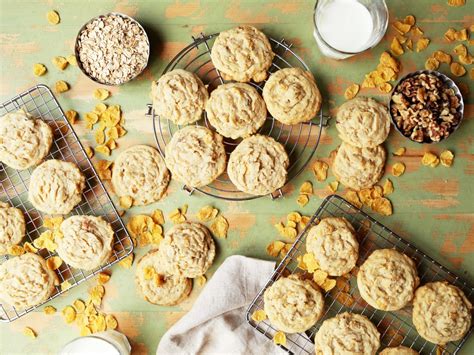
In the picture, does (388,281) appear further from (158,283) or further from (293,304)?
(158,283)

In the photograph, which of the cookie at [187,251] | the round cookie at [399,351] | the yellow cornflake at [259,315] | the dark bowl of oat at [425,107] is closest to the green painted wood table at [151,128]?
the cookie at [187,251]

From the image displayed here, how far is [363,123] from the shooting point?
354 cm

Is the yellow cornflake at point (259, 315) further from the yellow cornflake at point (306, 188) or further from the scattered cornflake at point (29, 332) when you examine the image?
the scattered cornflake at point (29, 332)

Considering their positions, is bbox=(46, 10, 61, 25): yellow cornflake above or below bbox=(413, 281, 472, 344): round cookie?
above

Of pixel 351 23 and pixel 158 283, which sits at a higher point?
pixel 351 23

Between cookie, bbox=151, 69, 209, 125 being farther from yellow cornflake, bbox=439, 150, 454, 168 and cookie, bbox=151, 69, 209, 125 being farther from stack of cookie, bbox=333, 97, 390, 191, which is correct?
yellow cornflake, bbox=439, 150, 454, 168

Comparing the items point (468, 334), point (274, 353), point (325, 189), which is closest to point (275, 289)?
point (274, 353)

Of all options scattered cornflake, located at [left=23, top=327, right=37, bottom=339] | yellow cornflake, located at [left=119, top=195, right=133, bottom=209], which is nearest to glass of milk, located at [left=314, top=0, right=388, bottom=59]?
yellow cornflake, located at [left=119, top=195, right=133, bottom=209]

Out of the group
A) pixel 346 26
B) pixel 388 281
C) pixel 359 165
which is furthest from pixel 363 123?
pixel 388 281

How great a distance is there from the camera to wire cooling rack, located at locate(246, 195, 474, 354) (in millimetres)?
3633

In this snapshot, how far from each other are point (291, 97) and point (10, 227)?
1.95 metres

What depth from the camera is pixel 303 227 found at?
147 inches

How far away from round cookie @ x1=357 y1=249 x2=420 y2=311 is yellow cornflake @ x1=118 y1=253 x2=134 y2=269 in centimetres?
149

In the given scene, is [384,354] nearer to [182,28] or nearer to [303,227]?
[303,227]
